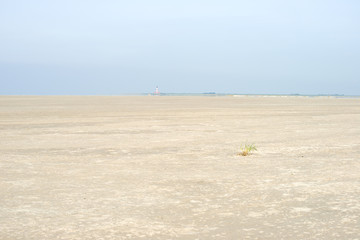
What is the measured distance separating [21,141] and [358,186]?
7.50 m

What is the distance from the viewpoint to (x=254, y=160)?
25.6 ft

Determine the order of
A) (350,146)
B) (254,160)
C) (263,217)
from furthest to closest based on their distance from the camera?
(350,146)
(254,160)
(263,217)

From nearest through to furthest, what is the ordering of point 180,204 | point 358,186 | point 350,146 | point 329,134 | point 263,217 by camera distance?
point 263,217
point 180,204
point 358,186
point 350,146
point 329,134

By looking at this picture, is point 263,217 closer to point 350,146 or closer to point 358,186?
point 358,186

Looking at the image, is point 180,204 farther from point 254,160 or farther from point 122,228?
point 254,160

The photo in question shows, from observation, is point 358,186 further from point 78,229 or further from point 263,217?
point 78,229

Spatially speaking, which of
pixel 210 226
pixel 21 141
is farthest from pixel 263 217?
pixel 21 141

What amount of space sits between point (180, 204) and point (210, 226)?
83 cm

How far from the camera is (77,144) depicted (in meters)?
10.0

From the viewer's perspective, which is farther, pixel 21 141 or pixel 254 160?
pixel 21 141

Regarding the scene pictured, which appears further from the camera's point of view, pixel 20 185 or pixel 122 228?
pixel 20 185

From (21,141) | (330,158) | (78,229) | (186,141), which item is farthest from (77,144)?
(78,229)

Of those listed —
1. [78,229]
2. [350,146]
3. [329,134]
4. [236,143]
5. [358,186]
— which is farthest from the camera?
[329,134]

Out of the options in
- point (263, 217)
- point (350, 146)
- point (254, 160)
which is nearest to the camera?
point (263, 217)
